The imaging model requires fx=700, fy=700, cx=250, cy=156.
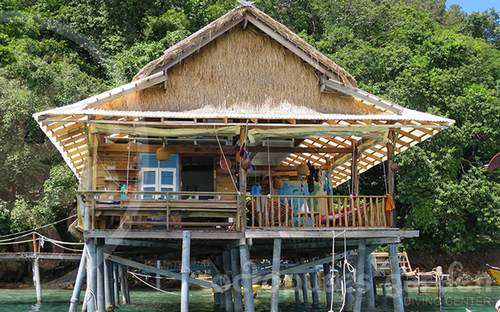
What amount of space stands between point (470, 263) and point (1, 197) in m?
25.5

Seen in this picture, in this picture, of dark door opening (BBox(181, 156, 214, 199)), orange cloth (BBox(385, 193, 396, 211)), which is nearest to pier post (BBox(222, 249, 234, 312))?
dark door opening (BBox(181, 156, 214, 199))

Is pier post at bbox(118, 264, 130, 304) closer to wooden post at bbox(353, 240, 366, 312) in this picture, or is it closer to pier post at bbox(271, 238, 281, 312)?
pier post at bbox(271, 238, 281, 312)

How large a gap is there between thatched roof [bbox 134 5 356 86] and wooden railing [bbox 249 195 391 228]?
3712 mm

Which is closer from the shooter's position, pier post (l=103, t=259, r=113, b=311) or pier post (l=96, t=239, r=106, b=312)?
pier post (l=96, t=239, r=106, b=312)

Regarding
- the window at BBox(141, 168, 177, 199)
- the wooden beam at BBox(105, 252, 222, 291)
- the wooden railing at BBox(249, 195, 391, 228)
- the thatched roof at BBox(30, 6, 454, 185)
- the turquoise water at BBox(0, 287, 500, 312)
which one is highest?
the thatched roof at BBox(30, 6, 454, 185)

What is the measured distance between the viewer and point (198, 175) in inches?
783

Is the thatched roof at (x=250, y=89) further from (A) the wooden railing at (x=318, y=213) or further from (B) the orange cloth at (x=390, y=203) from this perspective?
(A) the wooden railing at (x=318, y=213)

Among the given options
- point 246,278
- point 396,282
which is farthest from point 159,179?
point 396,282

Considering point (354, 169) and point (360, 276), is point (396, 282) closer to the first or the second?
point (360, 276)

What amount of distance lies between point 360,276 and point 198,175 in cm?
556

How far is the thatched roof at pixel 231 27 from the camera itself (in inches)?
703

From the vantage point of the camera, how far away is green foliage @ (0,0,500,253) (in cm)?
3309

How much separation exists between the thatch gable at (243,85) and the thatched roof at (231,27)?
26 centimetres

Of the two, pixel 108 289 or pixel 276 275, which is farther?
pixel 108 289
